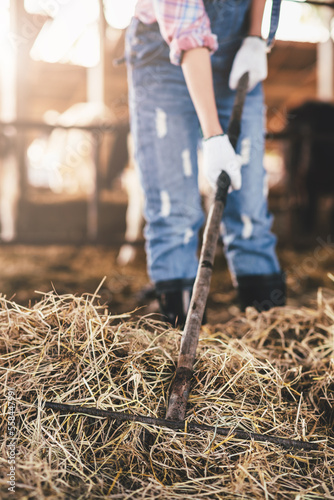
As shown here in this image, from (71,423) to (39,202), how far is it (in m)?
3.32

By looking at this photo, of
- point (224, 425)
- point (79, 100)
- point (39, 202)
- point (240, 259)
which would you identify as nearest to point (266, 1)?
point (240, 259)

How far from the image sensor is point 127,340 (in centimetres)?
95

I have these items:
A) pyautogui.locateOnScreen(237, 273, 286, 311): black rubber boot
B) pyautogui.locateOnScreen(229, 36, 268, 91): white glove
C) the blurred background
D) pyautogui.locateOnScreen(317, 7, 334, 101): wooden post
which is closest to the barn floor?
the blurred background

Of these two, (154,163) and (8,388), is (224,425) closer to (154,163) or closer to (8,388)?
(8,388)

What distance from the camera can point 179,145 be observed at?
1261mm

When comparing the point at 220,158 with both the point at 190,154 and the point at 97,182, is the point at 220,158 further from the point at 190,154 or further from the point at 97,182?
the point at 97,182

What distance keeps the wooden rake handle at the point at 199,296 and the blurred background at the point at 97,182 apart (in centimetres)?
36

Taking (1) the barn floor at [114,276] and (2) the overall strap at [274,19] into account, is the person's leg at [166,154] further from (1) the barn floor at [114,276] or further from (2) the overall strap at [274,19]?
(1) the barn floor at [114,276]

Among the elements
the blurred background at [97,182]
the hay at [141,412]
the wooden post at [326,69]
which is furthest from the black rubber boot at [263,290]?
the wooden post at [326,69]

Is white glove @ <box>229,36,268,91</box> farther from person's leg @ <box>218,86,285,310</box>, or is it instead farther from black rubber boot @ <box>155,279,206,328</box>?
black rubber boot @ <box>155,279,206,328</box>

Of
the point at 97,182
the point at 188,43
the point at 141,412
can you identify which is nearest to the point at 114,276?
the point at 97,182

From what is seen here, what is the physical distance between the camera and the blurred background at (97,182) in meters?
2.17

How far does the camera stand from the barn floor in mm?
1964

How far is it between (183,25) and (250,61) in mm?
246
